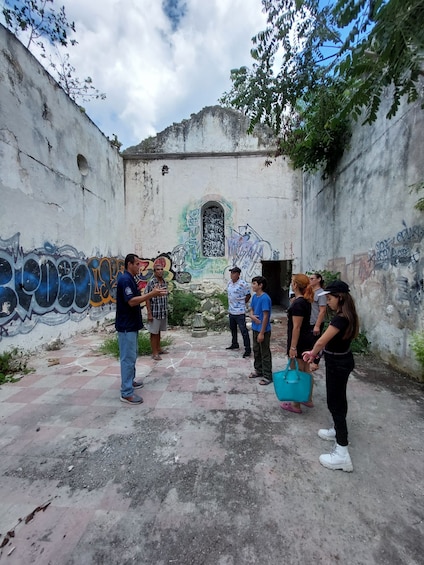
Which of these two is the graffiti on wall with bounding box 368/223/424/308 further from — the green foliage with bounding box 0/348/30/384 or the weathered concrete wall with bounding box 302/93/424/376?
the green foliage with bounding box 0/348/30/384

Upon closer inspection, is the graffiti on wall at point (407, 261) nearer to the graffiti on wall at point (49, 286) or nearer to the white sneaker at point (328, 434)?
the white sneaker at point (328, 434)

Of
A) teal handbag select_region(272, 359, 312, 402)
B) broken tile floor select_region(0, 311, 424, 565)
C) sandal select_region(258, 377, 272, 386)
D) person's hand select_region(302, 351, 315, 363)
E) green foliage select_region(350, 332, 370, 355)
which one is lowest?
broken tile floor select_region(0, 311, 424, 565)

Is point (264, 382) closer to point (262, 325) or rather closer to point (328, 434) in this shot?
point (262, 325)

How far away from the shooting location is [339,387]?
232 centimetres

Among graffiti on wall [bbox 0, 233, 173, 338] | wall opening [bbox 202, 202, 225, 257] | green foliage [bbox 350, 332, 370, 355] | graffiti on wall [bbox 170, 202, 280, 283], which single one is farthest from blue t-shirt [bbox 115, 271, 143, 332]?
wall opening [bbox 202, 202, 225, 257]

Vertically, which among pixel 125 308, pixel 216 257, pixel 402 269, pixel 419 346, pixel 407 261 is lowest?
pixel 419 346

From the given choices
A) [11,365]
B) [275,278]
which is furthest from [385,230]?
[275,278]

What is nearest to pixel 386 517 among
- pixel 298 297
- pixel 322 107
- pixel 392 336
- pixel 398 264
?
pixel 298 297

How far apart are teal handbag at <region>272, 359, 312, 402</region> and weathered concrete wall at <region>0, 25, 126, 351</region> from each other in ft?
16.3

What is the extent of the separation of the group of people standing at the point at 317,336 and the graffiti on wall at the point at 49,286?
4.09 metres

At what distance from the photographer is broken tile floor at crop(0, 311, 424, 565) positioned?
1678 millimetres

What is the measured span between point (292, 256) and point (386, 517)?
9222 millimetres

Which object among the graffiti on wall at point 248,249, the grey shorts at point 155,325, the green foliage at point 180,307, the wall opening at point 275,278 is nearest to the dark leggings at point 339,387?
the grey shorts at point 155,325

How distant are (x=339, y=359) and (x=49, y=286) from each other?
604cm
